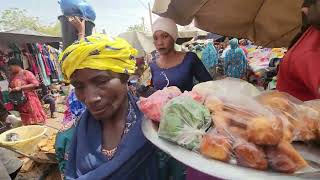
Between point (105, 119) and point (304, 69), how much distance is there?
959 millimetres

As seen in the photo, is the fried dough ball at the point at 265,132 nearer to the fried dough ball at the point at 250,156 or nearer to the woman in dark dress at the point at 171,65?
the fried dough ball at the point at 250,156

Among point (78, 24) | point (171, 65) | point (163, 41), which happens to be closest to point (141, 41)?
point (163, 41)

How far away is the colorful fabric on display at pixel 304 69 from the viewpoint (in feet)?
4.56

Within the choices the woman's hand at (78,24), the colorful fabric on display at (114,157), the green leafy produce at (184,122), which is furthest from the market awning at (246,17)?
the green leafy produce at (184,122)

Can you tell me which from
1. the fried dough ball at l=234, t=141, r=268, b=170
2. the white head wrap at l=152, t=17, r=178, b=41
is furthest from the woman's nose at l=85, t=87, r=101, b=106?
the white head wrap at l=152, t=17, r=178, b=41

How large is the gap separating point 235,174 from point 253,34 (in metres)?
2.61

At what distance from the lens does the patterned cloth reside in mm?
7285

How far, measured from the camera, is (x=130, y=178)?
1256mm

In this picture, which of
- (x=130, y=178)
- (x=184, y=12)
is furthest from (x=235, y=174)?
(x=184, y=12)

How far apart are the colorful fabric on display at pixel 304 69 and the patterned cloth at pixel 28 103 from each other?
6730 mm

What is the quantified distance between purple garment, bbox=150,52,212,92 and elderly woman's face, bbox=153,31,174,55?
0.23 meters

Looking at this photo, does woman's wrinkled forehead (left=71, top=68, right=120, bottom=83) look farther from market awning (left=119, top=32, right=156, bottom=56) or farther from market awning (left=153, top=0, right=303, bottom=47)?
market awning (left=119, top=32, right=156, bottom=56)

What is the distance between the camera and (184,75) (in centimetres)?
291

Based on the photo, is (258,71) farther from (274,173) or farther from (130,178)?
(274,173)
